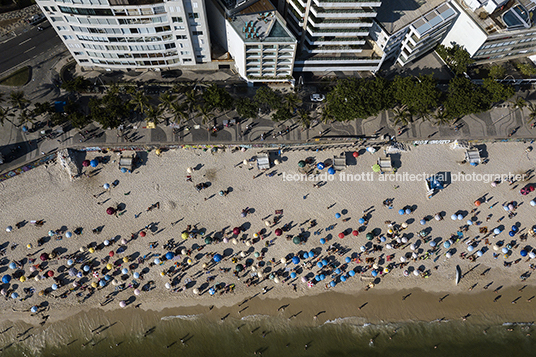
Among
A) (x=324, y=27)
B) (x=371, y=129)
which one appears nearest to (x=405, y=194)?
(x=371, y=129)

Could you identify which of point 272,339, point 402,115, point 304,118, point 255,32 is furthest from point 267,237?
point 255,32

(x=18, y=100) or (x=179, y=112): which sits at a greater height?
(x=18, y=100)

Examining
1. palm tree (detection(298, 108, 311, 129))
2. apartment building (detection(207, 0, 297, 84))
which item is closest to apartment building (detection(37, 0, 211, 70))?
apartment building (detection(207, 0, 297, 84))

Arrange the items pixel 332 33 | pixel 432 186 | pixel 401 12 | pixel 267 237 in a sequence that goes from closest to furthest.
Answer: pixel 332 33, pixel 267 237, pixel 401 12, pixel 432 186

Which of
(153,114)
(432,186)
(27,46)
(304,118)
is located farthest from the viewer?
(27,46)

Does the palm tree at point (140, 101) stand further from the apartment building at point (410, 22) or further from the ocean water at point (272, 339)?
the apartment building at point (410, 22)

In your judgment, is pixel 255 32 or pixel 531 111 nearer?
pixel 255 32

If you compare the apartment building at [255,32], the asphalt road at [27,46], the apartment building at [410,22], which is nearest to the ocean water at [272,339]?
the apartment building at [255,32]

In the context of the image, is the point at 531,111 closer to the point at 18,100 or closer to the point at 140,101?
the point at 140,101
